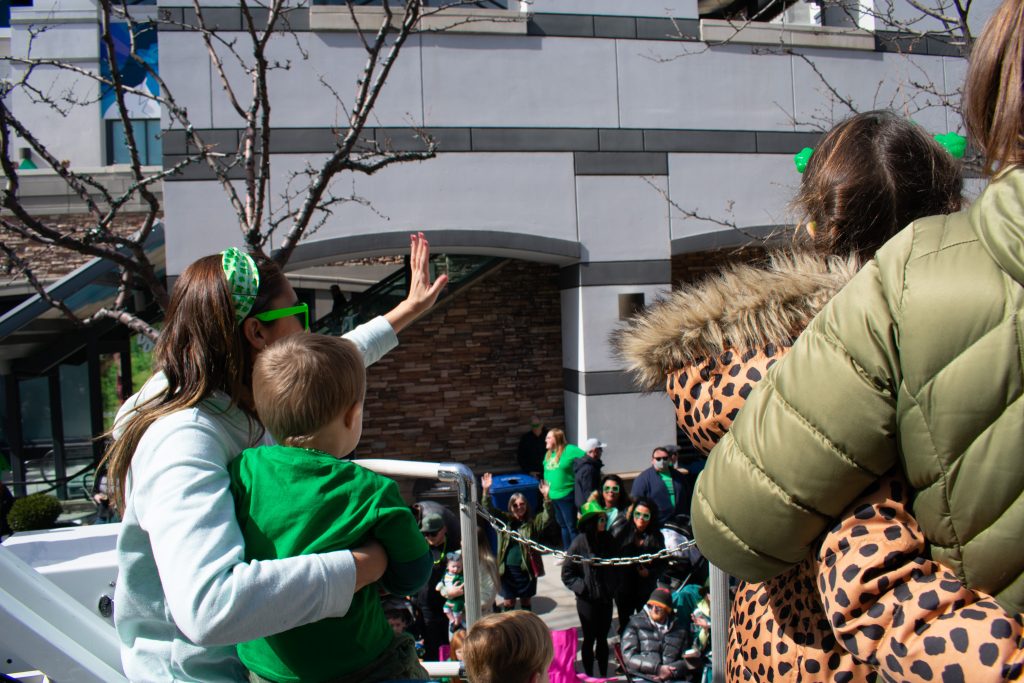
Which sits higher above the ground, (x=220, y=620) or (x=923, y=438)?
(x=923, y=438)

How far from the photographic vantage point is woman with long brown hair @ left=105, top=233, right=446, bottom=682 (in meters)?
1.41

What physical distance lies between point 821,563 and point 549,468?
849 cm

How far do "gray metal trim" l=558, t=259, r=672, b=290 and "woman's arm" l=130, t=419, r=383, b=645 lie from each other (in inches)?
352

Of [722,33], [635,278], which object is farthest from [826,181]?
[722,33]

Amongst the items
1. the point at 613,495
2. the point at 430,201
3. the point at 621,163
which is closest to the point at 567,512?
the point at 613,495

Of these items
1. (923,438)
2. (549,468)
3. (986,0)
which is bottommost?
(549,468)

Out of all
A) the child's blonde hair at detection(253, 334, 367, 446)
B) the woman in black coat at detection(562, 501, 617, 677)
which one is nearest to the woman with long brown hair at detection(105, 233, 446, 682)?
the child's blonde hair at detection(253, 334, 367, 446)

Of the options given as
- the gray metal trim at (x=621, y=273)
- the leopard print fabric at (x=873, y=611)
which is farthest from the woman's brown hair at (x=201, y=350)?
the gray metal trim at (x=621, y=273)

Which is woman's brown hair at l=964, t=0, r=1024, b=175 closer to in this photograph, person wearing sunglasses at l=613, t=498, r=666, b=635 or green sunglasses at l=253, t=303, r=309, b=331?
green sunglasses at l=253, t=303, r=309, b=331

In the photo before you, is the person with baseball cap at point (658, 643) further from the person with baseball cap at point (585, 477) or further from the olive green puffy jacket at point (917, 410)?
the olive green puffy jacket at point (917, 410)

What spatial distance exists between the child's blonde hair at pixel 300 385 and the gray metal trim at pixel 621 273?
28.9 ft

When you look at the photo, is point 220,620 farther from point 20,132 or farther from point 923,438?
point 20,132

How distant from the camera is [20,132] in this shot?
5.50m

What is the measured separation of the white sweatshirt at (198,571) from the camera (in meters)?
1.40
